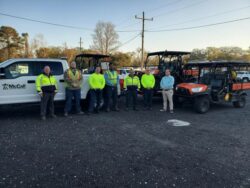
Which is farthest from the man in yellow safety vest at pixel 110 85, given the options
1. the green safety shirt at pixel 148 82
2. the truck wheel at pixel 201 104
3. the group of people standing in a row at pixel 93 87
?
the truck wheel at pixel 201 104

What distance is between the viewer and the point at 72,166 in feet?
12.0

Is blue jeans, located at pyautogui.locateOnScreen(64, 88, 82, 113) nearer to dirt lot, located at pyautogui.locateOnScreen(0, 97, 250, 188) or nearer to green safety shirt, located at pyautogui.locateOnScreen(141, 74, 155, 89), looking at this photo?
dirt lot, located at pyautogui.locateOnScreen(0, 97, 250, 188)

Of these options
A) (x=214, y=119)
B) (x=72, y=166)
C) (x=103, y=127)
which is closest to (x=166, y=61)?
(x=214, y=119)

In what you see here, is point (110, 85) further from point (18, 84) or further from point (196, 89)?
point (196, 89)

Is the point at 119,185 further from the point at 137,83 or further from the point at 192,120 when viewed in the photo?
the point at 137,83

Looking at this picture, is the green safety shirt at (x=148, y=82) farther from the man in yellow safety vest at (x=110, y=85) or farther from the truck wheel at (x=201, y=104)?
the truck wheel at (x=201, y=104)

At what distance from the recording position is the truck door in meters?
6.51

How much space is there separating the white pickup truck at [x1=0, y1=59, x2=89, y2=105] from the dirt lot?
0.74 metres

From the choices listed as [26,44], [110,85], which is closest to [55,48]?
[26,44]

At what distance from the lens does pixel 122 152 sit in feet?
14.3

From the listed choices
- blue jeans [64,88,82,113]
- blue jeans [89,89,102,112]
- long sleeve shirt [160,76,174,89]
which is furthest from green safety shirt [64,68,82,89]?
long sleeve shirt [160,76,174,89]

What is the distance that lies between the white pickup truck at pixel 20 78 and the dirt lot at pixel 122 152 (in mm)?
745

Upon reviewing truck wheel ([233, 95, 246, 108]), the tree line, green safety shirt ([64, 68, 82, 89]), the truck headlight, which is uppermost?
the tree line

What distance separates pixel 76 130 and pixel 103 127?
32.0 inches
